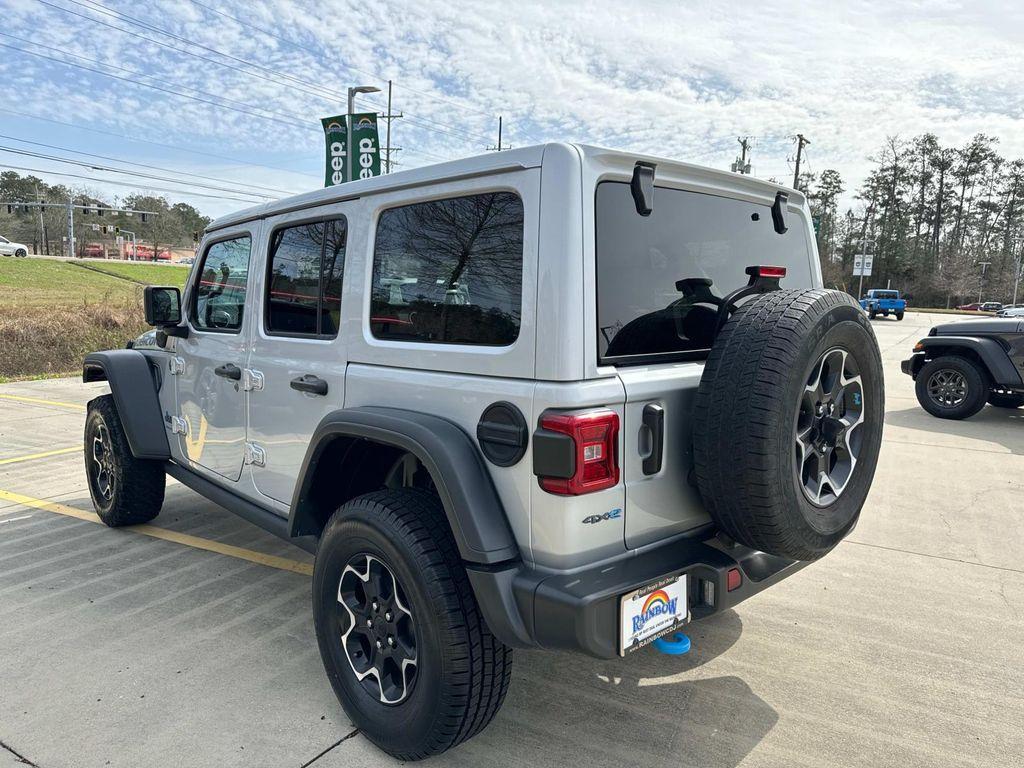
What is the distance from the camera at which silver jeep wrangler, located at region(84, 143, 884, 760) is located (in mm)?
2002

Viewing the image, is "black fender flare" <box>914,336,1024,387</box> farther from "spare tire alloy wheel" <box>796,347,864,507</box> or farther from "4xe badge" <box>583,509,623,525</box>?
"4xe badge" <box>583,509,623,525</box>

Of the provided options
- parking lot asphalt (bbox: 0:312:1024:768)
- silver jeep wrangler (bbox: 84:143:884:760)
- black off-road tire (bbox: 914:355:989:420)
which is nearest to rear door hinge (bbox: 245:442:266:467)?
silver jeep wrangler (bbox: 84:143:884:760)

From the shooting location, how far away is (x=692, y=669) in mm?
2920

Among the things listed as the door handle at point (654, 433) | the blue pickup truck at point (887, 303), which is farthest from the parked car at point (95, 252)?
the door handle at point (654, 433)

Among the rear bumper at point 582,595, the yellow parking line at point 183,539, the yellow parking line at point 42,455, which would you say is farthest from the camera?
the yellow parking line at point 42,455

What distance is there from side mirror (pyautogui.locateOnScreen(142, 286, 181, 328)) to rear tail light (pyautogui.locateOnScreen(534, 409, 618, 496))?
2.77 m

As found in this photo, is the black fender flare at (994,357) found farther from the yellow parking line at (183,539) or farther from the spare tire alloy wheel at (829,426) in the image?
the yellow parking line at (183,539)

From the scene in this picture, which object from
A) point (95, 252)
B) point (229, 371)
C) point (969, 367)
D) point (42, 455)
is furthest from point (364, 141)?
point (95, 252)

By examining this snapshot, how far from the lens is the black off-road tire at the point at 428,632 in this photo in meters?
2.09

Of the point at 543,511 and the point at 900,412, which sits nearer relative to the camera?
the point at 543,511

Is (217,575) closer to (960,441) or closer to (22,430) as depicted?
(22,430)

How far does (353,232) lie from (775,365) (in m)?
1.62

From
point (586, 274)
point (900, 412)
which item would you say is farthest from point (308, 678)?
point (900, 412)

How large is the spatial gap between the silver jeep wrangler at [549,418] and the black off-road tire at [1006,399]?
298 inches
